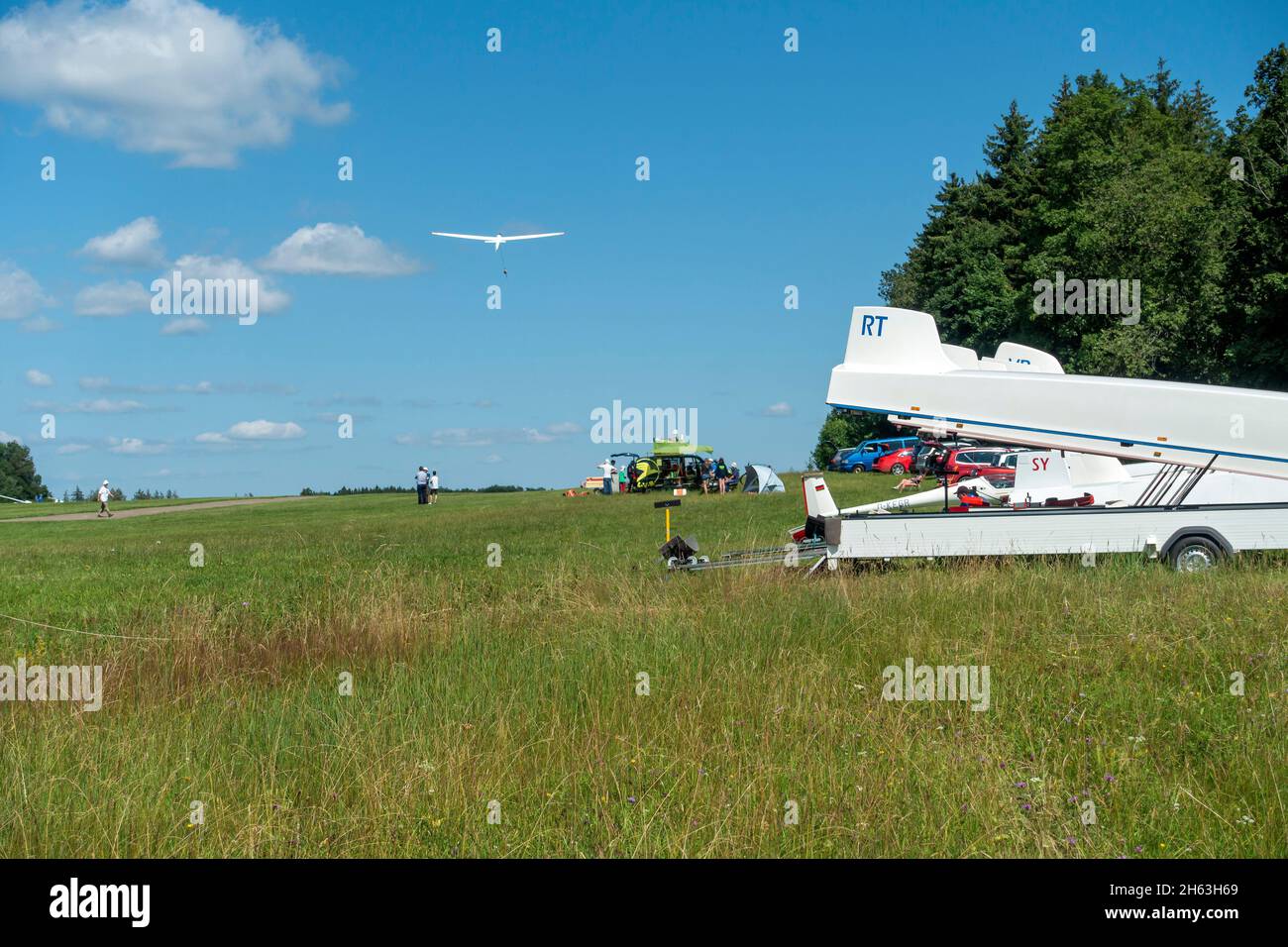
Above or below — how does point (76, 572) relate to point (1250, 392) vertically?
below

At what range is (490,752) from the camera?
22.0 ft

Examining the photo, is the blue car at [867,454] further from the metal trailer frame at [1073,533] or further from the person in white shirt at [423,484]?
the metal trailer frame at [1073,533]

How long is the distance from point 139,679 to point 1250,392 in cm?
1355

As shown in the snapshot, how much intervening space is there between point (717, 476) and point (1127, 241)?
21.3 m

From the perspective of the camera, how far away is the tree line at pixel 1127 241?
41.0 meters

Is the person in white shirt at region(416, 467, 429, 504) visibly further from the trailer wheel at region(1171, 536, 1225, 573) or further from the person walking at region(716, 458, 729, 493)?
the trailer wheel at region(1171, 536, 1225, 573)

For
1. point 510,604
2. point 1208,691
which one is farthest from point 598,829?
point 510,604

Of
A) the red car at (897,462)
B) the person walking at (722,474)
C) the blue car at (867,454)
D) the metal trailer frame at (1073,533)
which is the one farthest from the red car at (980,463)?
the metal trailer frame at (1073,533)

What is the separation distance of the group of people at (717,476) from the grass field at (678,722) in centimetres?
3571

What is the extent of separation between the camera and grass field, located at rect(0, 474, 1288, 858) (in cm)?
568

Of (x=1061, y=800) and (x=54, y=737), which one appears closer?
(x=1061, y=800)

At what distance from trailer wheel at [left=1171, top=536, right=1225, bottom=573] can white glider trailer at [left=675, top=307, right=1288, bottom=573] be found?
0.02 metres

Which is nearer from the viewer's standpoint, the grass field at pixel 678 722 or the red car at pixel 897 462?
the grass field at pixel 678 722

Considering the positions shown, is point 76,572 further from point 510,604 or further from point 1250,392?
point 1250,392
